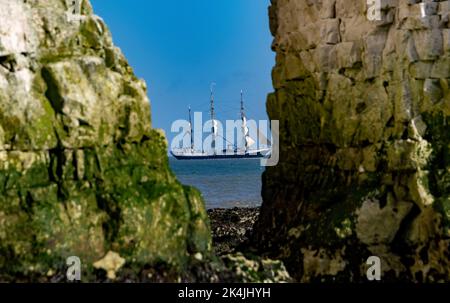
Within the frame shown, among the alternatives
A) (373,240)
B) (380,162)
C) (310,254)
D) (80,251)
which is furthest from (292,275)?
(80,251)

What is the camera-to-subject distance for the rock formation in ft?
62.0

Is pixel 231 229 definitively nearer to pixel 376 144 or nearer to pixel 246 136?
pixel 376 144

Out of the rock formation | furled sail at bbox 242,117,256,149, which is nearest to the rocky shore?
the rock formation

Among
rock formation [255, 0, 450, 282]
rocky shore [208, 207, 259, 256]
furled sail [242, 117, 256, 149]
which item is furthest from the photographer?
furled sail [242, 117, 256, 149]

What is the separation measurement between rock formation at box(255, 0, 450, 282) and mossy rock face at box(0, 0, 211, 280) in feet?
16.0

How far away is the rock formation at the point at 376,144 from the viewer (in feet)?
62.0

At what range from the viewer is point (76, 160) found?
51.1 ft

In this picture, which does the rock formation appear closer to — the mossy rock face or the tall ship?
the mossy rock face

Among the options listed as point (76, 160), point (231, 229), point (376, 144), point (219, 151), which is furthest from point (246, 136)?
point (76, 160)

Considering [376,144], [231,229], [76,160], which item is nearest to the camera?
[76,160]

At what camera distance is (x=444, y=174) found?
18703 millimetres

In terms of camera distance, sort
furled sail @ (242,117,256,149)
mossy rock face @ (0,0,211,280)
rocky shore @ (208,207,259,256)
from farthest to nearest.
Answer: furled sail @ (242,117,256,149) < rocky shore @ (208,207,259,256) < mossy rock face @ (0,0,211,280)

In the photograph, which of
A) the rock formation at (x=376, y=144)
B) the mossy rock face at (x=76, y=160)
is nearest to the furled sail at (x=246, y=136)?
the rock formation at (x=376, y=144)

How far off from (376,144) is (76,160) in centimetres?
847
